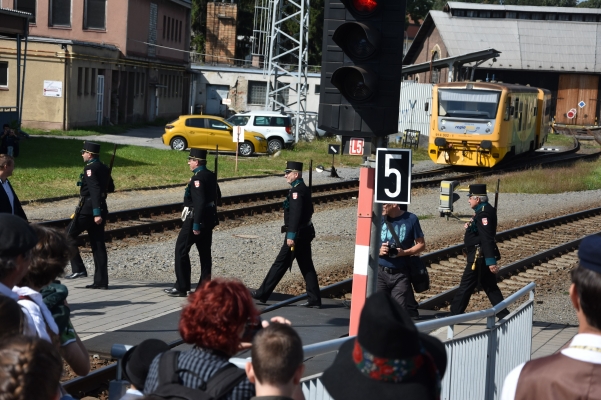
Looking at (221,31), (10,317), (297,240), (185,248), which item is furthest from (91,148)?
(221,31)

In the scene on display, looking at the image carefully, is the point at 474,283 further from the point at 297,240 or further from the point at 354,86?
the point at 354,86

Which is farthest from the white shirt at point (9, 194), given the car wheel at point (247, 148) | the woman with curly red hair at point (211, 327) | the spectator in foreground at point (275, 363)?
the car wheel at point (247, 148)

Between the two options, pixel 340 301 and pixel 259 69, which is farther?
pixel 259 69

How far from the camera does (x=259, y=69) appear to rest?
6331 cm

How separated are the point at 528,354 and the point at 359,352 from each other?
5.12 metres

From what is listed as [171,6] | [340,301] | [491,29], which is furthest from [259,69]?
[340,301]

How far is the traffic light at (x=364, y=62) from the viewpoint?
6875 millimetres

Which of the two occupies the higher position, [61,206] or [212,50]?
[212,50]

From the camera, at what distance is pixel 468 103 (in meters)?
32.0

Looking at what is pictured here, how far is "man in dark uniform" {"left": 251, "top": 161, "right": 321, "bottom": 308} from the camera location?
10.9m

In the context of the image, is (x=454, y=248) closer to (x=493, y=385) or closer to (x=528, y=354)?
(x=528, y=354)

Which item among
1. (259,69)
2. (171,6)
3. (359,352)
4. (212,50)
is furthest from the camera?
(212,50)

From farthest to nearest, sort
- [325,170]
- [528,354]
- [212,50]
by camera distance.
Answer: [212,50] < [325,170] < [528,354]

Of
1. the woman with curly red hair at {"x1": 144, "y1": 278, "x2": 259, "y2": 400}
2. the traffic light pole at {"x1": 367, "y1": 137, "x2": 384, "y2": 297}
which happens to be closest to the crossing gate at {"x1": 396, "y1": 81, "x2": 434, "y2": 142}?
the traffic light pole at {"x1": 367, "y1": 137, "x2": 384, "y2": 297}
